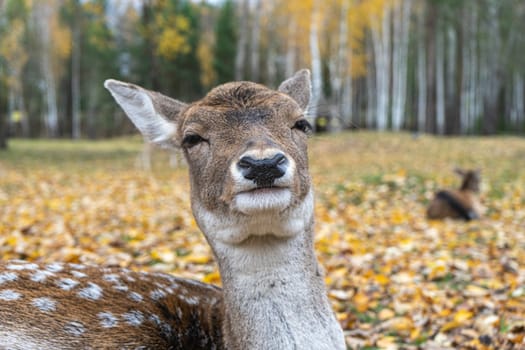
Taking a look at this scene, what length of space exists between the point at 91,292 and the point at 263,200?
44.2 inches

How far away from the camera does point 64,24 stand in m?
45.3

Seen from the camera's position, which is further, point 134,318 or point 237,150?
point 134,318

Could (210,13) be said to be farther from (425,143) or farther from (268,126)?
(268,126)

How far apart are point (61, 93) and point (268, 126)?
50.8m

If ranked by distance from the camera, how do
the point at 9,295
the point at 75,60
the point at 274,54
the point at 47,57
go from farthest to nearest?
the point at 75,60 < the point at 47,57 < the point at 274,54 < the point at 9,295

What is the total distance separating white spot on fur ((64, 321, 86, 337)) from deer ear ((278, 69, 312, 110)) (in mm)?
1999

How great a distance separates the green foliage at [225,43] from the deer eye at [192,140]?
36.1 m

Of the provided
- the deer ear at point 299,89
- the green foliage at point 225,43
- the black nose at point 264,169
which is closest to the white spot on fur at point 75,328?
the black nose at point 264,169

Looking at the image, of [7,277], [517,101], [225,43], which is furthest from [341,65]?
[7,277]

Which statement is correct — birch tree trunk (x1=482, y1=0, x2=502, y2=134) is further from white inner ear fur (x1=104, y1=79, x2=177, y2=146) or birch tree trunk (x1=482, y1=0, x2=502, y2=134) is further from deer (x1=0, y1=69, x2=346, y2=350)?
deer (x1=0, y1=69, x2=346, y2=350)

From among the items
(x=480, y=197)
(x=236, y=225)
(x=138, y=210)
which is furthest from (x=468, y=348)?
(x=480, y=197)

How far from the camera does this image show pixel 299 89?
12.6 ft

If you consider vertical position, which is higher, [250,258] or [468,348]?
[250,258]

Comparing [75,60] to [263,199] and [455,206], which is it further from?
[263,199]
